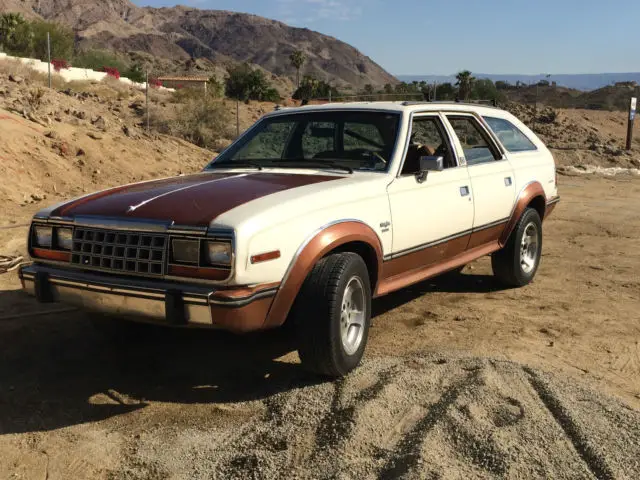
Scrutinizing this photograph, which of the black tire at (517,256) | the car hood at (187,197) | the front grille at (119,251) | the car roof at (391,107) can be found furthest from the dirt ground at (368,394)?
the car roof at (391,107)

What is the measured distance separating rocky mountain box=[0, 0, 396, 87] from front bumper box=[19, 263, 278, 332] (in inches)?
5248

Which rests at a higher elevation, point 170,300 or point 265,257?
point 265,257

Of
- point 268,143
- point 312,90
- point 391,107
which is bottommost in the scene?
point 268,143

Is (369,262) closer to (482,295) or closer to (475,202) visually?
(475,202)

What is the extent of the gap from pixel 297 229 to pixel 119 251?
100cm

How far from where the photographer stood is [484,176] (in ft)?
18.9

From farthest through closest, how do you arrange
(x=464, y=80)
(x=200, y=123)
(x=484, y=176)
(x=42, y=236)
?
1. (x=464, y=80)
2. (x=200, y=123)
3. (x=484, y=176)
4. (x=42, y=236)

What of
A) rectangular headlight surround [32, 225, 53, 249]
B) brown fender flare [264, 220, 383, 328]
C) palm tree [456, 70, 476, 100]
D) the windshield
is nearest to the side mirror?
the windshield

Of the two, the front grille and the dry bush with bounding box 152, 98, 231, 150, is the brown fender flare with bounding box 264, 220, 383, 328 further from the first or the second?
the dry bush with bounding box 152, 98, 231, 150

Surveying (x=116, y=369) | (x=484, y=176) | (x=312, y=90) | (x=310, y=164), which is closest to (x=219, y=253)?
(x=116, y=369)

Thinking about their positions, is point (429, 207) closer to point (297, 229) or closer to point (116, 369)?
point (297, 229)

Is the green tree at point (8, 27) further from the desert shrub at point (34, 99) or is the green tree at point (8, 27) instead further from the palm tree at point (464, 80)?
the desert shrub at point (34, 99)

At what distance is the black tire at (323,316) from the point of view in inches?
155

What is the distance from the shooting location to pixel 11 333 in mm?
5207
